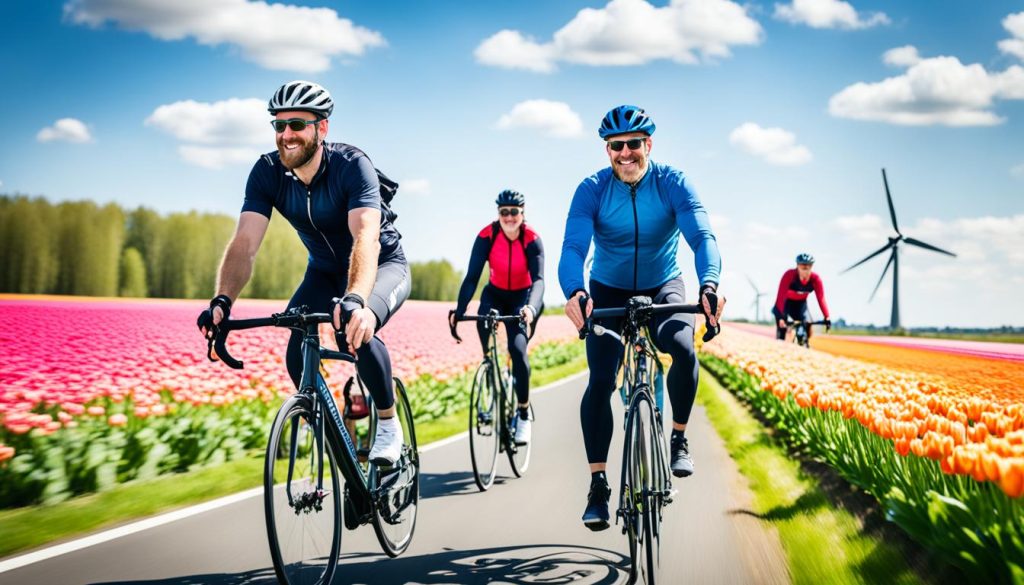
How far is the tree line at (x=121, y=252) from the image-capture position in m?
52.7

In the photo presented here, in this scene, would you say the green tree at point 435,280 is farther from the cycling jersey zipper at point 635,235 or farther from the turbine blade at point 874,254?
the cycling jersey zipper at point 635,235

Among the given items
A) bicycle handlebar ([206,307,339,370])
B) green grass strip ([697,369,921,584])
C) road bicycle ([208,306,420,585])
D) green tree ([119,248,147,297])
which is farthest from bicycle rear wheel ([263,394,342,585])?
green tree ([119,248,147,297])

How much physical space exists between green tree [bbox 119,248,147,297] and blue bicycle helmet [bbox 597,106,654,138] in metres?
72.5

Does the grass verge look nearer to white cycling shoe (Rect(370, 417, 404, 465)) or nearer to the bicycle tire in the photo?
white cycling shoe (Rect(370, 417, 404, 465))

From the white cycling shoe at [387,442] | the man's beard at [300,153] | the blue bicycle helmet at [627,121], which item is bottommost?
the white cycling shoe at [387,442]

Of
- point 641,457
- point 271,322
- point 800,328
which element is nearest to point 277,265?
point 800,328

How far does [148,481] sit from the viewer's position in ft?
21.7

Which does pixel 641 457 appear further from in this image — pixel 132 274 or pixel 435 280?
pixel 435 280

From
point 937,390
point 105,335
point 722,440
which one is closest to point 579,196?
point 937,390

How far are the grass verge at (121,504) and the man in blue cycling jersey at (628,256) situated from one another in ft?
10.4

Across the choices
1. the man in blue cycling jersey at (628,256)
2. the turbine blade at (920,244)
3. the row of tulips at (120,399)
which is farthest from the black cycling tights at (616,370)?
the turbine blade at (920,244)

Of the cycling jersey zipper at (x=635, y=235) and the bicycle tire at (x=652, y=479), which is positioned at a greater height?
the cycling jersey zipper at (x=635, y=235)

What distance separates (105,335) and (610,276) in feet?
24.2

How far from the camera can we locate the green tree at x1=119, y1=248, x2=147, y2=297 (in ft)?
230
